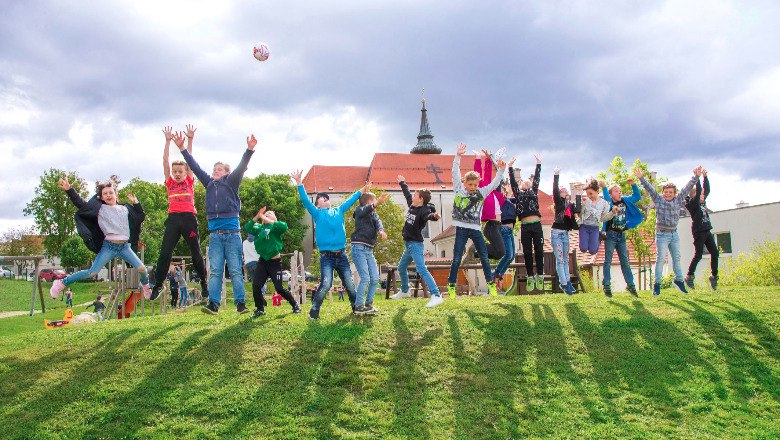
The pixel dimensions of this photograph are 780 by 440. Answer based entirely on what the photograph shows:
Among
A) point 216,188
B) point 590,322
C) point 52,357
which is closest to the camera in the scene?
point 52,357

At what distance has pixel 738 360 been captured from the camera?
9.68m

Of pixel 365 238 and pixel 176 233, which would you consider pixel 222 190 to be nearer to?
pixel 176 233

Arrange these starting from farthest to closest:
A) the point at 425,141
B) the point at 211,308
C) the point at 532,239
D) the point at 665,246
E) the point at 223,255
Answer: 1. the point at 425,141
2. the point at 665,246
3. the point at 532,239
4. the point at 211,308
5. the point at 223,255

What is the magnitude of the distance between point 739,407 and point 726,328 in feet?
8.95

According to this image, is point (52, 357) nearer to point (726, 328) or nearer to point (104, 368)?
point (104, 368)

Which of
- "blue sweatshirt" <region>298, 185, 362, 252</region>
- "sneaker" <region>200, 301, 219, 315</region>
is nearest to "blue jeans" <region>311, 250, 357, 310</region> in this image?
"blue sweatshirt" <region>298, 185, 362, 252</region>

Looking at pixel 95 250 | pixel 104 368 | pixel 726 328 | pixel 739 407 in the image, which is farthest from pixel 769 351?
pixel 95 250

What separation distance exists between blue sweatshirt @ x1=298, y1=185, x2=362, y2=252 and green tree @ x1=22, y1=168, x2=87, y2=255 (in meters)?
62.0

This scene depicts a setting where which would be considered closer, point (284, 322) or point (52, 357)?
point (52, 357)

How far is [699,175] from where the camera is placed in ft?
40.5

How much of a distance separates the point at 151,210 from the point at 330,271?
64.1 m

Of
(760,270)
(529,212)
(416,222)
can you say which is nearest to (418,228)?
(416,222)

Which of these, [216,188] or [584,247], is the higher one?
[216,188]

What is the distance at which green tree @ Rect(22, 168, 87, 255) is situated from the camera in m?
63.1
